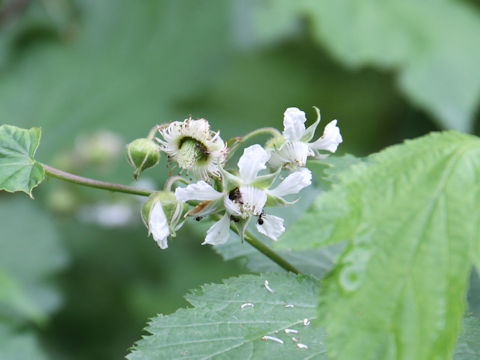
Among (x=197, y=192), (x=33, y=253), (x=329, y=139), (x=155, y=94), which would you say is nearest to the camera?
(x=197, y=192)

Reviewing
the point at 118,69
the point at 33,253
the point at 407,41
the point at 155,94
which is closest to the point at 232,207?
the point at 33,253

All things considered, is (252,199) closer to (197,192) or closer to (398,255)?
(197,192)

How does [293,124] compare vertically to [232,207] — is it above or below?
above

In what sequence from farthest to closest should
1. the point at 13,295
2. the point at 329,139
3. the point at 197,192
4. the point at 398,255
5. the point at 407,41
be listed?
1. the point at 407,41
2. the point at 13,295
3. the point at 329,139
4. the point at 197,192
5. the point at 398,255

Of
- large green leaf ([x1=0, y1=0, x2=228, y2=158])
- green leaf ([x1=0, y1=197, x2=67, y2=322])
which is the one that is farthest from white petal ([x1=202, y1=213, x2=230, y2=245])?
large green leaf ([x1=0, y1=0, x2=228, y2=158])

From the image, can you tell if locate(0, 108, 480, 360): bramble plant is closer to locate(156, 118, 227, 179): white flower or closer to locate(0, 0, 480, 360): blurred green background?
locate(156, 118, 227, 179): white flower

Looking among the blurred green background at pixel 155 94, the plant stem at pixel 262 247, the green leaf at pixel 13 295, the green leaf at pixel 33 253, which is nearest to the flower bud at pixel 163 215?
the plant stem at pixel 262 247

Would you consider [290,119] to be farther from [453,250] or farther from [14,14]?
[14,14]

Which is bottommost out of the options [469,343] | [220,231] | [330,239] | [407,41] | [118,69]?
[469,343]
